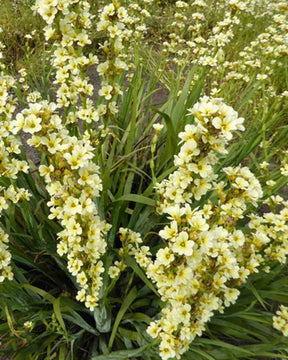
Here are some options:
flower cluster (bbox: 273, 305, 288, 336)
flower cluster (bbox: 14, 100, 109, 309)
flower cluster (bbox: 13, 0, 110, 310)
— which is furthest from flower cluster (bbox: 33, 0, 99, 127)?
flower cluster (bbox: 273, 305, 288, 336)

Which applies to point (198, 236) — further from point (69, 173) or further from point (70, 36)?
point (70, 36)

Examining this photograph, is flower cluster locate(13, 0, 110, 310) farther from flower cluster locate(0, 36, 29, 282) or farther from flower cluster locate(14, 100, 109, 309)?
flower cluster locate(0, 36, 29, 282)

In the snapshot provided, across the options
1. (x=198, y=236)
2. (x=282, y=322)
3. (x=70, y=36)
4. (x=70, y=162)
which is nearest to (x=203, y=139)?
(x=198, y=236)

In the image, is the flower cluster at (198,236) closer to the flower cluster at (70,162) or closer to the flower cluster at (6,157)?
the flower cluster at (70,162)

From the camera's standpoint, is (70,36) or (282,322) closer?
(70,36)

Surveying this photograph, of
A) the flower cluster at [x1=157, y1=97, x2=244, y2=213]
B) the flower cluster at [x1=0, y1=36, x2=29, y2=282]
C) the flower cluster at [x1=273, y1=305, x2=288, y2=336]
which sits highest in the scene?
the flower cluster at [x1=157, y1=97, x2=244, y2=213]

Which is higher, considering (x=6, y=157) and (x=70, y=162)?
(x=70, y=162)

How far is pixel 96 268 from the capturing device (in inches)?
62.9

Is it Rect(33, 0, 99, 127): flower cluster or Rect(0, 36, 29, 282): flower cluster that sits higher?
Rect(33, 0, 99, 127): flower cluster

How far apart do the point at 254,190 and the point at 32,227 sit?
1488 mm

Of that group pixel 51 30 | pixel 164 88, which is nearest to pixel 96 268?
pixel 51 30

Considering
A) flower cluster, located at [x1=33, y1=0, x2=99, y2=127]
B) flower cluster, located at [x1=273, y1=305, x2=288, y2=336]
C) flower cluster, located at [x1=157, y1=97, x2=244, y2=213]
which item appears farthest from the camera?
flower cluster, located at [x1=273, y1=305, x2=288, y2=336]

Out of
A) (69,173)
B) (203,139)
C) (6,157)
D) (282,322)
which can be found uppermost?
(203,139)

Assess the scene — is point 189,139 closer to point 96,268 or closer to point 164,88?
point 96,268
